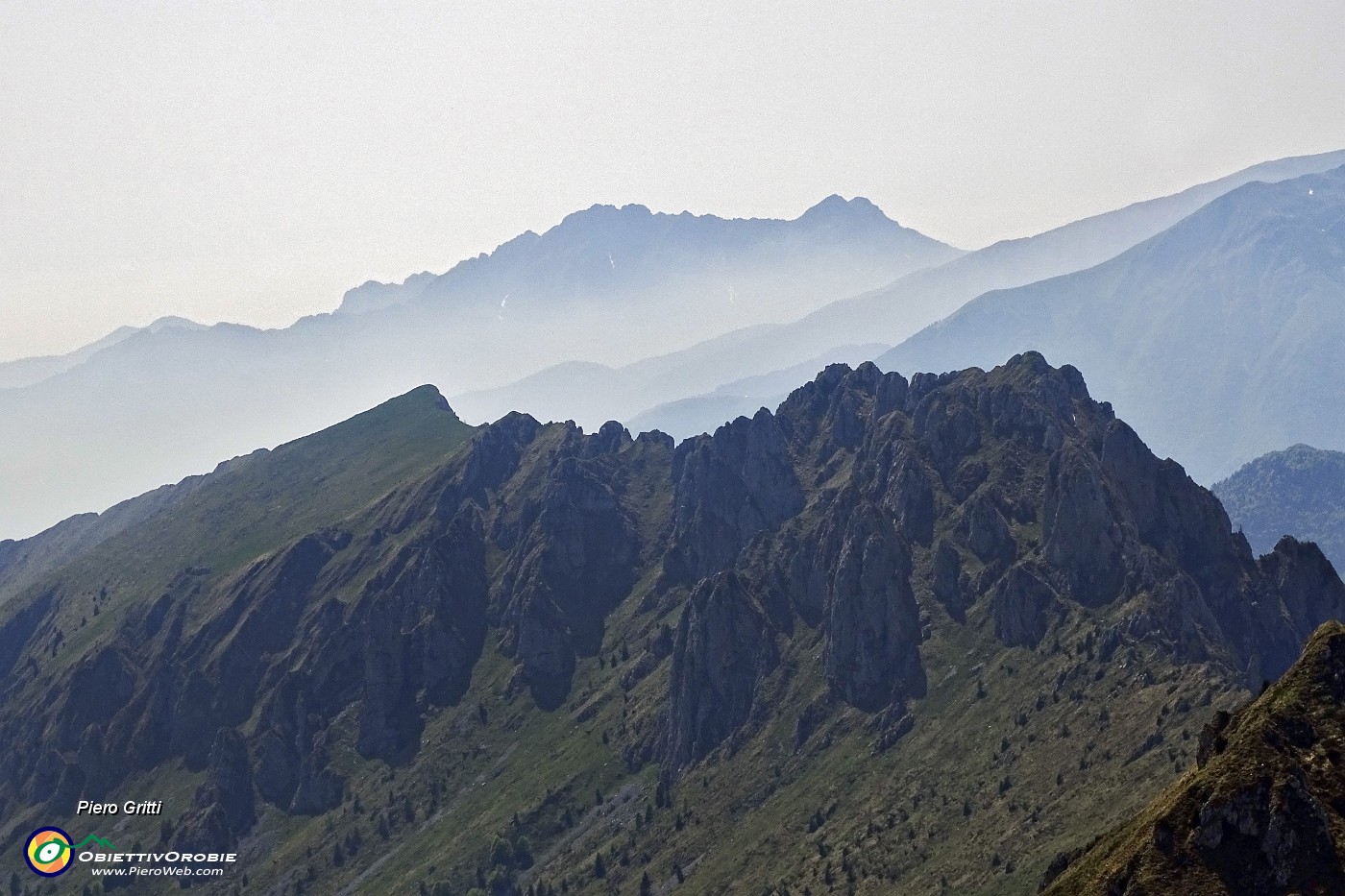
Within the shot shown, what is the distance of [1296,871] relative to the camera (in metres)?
109

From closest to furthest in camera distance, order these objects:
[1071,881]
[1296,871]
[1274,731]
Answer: [1296,871] → [1274,731] → [1071,881]

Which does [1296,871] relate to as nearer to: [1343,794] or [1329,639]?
[1343,794]

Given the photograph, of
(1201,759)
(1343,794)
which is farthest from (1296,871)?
(1201,759)

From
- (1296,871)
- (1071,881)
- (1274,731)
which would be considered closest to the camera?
(1296,871)

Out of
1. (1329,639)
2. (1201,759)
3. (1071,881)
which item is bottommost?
(1071,881)

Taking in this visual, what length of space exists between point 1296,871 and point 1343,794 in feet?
32.0

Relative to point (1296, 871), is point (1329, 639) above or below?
above

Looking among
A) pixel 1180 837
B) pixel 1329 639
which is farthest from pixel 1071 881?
pixel 1329 639

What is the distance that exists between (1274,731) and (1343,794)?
8.24 m

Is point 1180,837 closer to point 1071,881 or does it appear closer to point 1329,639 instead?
point 1071,881

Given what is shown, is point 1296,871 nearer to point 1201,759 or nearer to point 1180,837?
point 1180,837

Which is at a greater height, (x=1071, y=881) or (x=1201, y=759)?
(x=1201, y=759)

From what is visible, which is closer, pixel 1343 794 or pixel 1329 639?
pixel 1343 794

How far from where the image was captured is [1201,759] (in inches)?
5187
